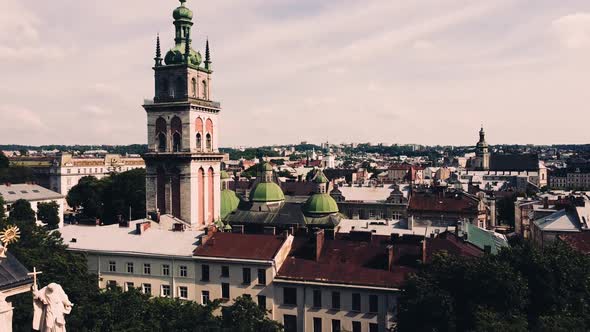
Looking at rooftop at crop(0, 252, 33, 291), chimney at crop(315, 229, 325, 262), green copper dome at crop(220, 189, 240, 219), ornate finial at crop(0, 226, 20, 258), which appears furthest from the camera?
green copper dome at crop(220, 189, 240, 219)

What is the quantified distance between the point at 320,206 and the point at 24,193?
56.1 meters

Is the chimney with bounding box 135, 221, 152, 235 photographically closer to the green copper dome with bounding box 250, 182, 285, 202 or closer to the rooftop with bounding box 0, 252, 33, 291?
the green copper dome with bounding box 250, 182, 285, 202

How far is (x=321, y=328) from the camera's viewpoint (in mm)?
44250

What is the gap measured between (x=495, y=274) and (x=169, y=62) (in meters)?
48.2

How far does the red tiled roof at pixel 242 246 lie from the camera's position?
48188mm

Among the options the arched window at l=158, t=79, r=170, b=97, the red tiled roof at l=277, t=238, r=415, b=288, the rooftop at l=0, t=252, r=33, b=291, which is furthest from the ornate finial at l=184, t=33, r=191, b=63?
the rooftop at l=0, t=252, r=33, b=291

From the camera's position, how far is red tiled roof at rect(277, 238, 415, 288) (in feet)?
145

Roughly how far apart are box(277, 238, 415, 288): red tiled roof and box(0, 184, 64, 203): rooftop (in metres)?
68.8

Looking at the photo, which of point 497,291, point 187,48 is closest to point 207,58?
point 187,48

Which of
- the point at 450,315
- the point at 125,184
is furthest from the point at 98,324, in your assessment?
the point at 125,184

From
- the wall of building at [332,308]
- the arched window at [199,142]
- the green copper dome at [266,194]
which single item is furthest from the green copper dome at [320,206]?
the wall of building at [332,308]

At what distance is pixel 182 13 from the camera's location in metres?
68.8

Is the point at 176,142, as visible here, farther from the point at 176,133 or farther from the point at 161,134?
the point at 161,134

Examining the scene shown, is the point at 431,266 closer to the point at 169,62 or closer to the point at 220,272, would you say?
the point at 220,272
